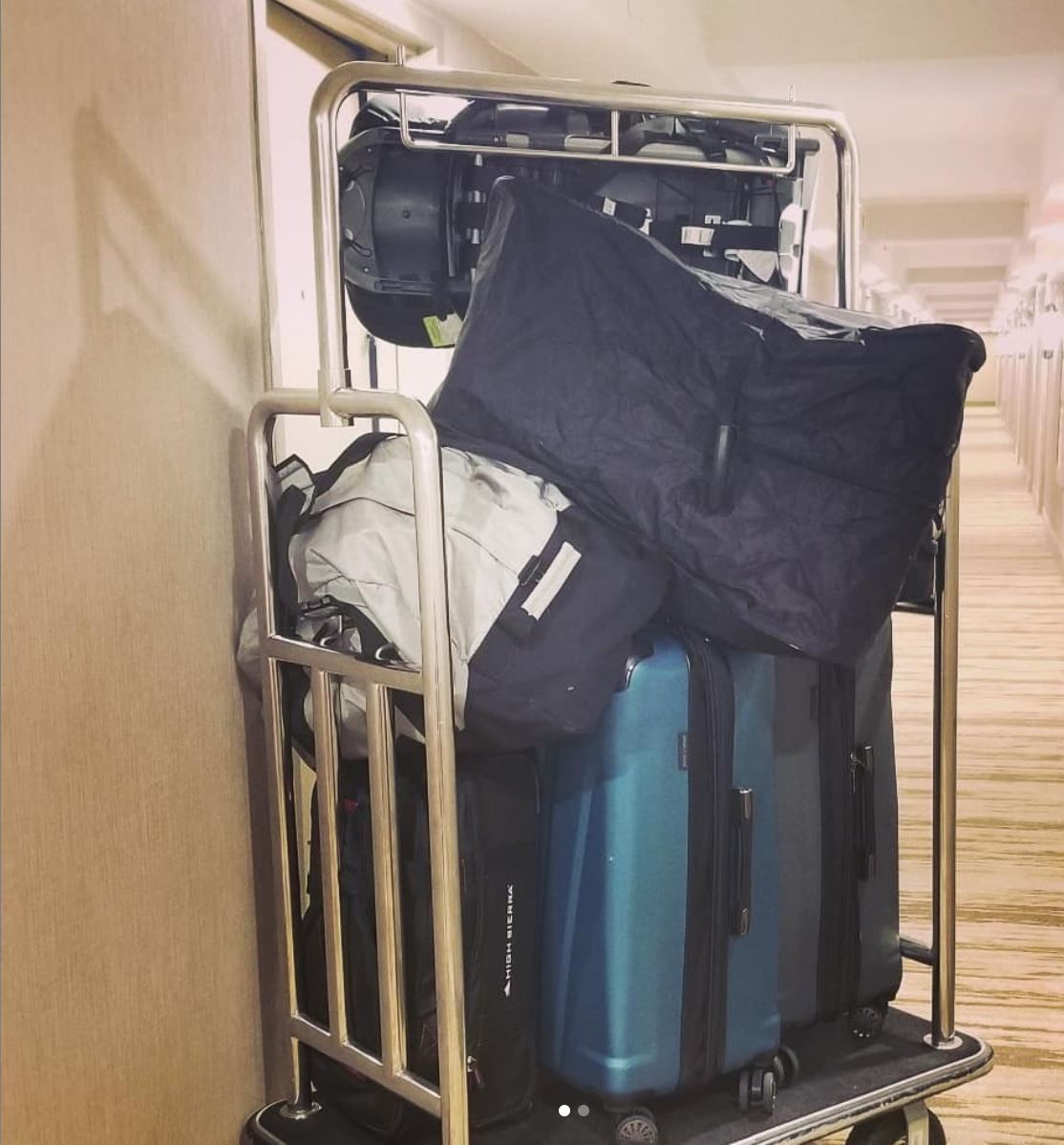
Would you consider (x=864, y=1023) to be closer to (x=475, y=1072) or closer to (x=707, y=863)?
(x=707, y=863)

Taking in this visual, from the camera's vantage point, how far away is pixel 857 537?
156cm

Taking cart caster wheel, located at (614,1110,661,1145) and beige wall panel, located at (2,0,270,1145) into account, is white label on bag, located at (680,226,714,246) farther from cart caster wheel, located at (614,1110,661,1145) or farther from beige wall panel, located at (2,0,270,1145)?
cart caster wheel, located at (614,1110,661,1145)

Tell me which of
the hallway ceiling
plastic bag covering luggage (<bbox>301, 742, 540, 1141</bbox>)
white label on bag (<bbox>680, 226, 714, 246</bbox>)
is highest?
the hallway ceiling

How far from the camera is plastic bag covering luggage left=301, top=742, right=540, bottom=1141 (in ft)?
5.27

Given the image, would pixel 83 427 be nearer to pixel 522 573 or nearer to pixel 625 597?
pixel 522 573

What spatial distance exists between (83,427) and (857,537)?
35.9 inches

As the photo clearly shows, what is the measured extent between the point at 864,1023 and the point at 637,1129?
0.47 m

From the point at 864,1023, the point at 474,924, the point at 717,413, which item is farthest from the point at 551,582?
the point at 864,1023

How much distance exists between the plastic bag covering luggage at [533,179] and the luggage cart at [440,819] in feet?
0.19

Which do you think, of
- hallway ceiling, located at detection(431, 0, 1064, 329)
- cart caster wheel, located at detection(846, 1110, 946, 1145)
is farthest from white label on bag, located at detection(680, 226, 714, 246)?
hallway ceiling, located at detection(431, 0, 1064, 329)

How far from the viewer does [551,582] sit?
4.96ft

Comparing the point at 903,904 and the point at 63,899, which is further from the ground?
the point at 63,899

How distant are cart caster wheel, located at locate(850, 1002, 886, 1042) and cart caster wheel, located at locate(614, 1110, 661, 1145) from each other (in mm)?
430

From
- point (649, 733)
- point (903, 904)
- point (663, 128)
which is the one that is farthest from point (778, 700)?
point (903, 904)
